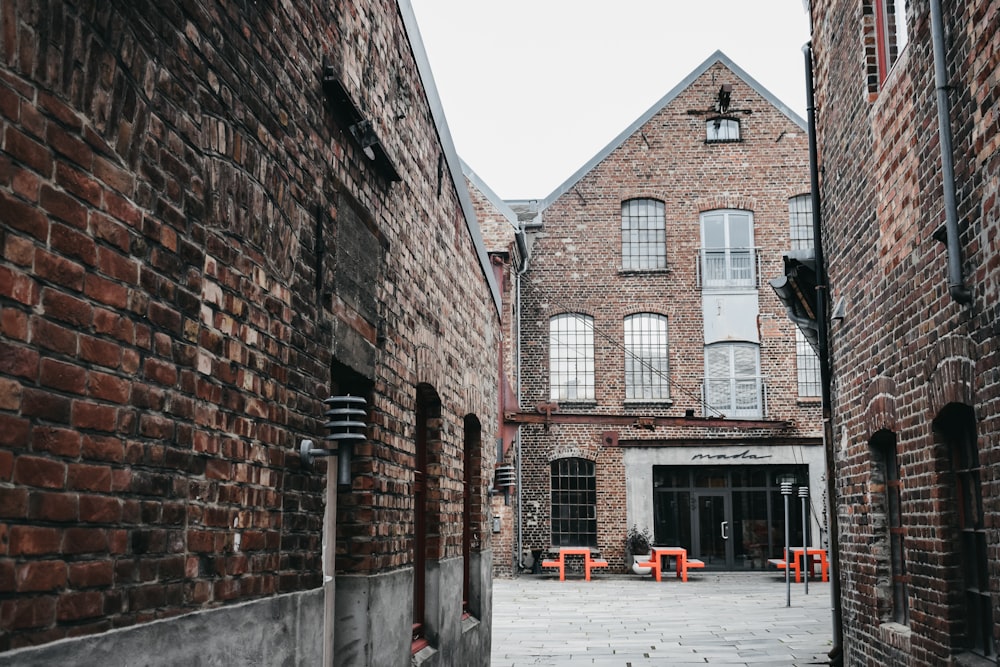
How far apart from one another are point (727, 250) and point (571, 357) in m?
4.84

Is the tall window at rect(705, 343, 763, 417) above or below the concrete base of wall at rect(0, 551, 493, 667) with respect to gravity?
above

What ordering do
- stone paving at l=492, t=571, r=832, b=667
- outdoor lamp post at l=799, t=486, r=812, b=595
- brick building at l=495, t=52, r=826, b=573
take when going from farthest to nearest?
1. brick building at l=495, t=52, r=826, b=573
2. outdoor lamp post at l=799, t=486, r=812, b=595
3. stone paving at l=492, t=571, r=832, b=667

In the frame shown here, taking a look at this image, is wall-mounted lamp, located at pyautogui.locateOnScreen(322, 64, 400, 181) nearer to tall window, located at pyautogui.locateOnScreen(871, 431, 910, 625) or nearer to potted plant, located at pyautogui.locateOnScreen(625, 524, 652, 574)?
tall window, located at pyautogui.locateOnScreen(871, 431, 910, 625)

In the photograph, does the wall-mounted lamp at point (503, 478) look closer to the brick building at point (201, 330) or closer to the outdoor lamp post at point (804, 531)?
the brick building at point (201, 330)

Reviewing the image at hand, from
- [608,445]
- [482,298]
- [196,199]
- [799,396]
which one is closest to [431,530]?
[482,298]

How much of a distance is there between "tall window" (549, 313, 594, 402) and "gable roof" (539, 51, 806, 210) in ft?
10.4

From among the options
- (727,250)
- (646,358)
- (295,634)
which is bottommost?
(295,634)

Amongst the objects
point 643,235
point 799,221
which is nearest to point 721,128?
point 799,221

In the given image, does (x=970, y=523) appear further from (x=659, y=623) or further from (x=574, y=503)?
(x=574, y=503)

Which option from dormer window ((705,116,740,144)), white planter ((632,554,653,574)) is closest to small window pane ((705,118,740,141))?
dormer window ((705,116,740,144))

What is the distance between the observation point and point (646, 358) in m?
26.4

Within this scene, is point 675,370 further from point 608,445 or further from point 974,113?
point 974,113

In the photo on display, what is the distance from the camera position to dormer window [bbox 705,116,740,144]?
27.3m

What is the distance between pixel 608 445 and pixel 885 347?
1790cm
